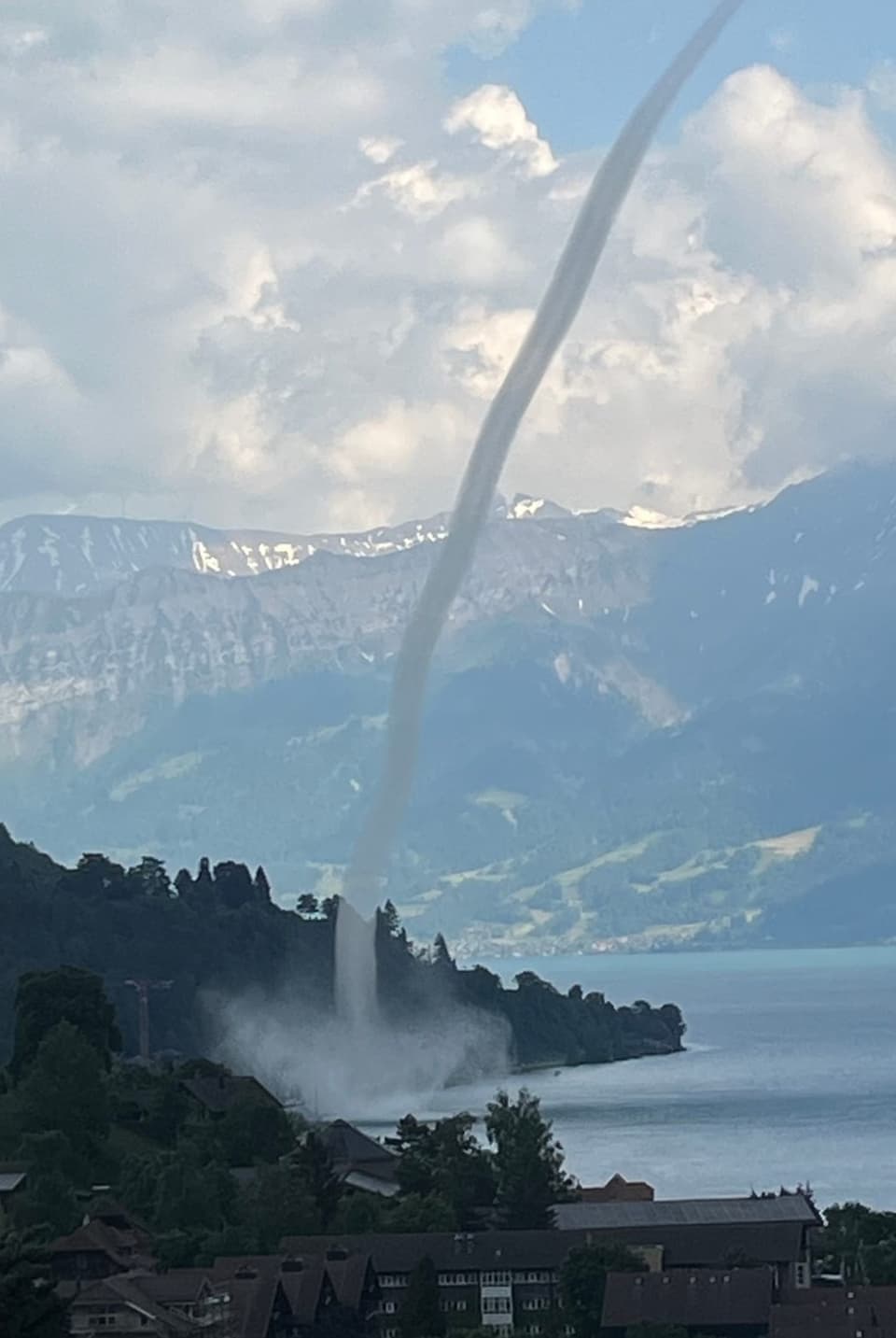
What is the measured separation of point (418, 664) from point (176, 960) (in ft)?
252

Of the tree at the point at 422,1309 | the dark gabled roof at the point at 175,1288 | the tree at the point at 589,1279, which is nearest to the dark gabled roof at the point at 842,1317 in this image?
the tree at the point at 589,1279

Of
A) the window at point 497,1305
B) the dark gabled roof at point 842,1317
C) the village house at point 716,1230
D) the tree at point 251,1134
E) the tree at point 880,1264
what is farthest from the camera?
the tree at point 251,1134

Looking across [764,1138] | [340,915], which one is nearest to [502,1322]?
[764,1138]

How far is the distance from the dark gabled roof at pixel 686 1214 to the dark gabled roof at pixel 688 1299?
393 inches

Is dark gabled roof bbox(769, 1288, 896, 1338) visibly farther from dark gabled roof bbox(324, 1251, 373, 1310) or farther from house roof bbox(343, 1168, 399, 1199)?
house roof bbox(343, 1168, 399, 1199)

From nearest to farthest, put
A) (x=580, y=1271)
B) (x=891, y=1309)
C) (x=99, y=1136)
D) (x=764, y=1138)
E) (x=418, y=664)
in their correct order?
(x=891, y=1309), (x=580, y=1271), (x=99, y=1136), (x=418, y=664), (x=764, y=1138)

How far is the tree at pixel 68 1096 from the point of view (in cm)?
10575

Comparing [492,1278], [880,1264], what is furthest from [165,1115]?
[880,1264]

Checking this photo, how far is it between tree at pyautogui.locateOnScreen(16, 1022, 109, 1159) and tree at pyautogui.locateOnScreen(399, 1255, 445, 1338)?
25538mm

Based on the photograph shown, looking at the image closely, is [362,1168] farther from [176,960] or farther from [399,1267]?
[176,960]

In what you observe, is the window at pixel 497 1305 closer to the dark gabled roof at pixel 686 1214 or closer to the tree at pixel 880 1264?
the dark gabled roof at pixel 686 1214

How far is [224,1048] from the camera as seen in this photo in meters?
199

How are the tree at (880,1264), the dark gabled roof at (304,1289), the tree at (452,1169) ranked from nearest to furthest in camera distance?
the dark gabled roof at (304,1289) < the tree at (880,1264) < the tree at (452,1169)

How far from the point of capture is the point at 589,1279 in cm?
8238
